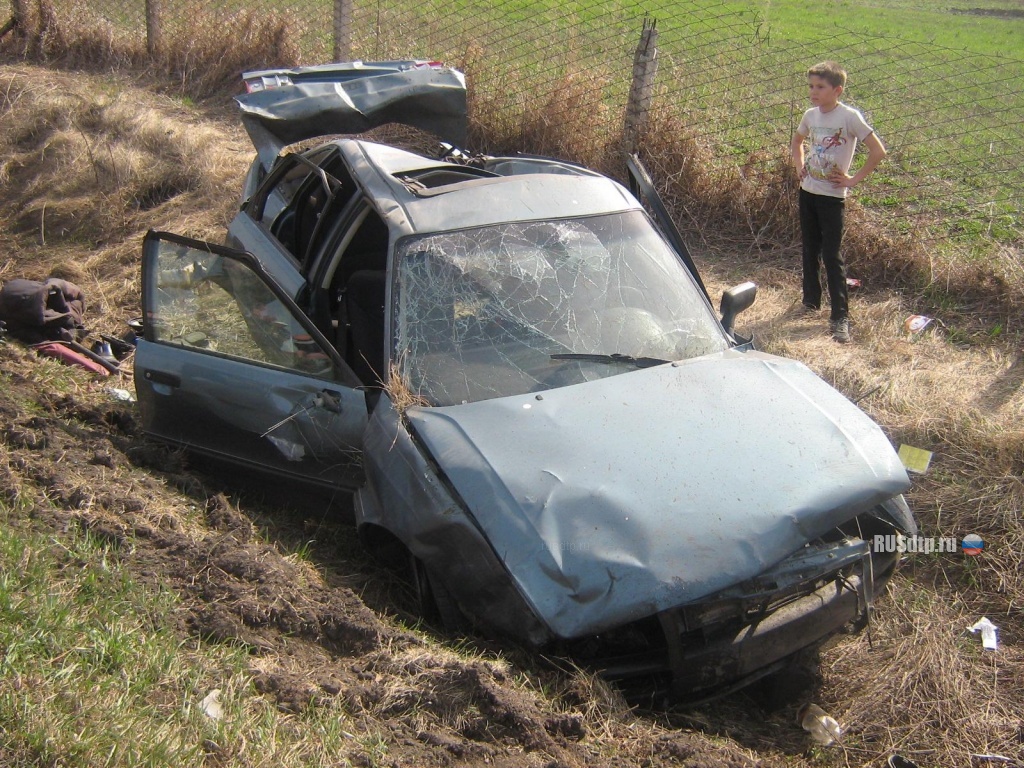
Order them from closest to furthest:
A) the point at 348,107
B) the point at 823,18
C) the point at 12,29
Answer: the point at 348,107 → the point at 12,29 → the point at 823,18

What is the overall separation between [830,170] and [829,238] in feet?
1.52

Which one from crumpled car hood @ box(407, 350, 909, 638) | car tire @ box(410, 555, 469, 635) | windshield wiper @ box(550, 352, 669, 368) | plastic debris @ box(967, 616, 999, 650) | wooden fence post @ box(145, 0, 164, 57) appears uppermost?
wooden fence post @ box(145, 0, 164, 57)

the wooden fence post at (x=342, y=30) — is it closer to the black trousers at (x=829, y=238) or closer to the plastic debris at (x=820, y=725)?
the black trousers at (x=829, y=238)

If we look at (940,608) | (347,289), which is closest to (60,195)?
(347,289)

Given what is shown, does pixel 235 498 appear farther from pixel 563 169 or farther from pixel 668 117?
pixel 668 117

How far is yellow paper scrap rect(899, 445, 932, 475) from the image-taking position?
15.6ft

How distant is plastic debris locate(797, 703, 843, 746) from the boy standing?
337 cm

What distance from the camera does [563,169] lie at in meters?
5.38

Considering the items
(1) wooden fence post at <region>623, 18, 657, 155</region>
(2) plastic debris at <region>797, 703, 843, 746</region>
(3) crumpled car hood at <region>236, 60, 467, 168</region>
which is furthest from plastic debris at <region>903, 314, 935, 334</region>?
(2) plastic debris at <region>797, 703, 843, 746</region>

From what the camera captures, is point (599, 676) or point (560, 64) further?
point (560, 64)

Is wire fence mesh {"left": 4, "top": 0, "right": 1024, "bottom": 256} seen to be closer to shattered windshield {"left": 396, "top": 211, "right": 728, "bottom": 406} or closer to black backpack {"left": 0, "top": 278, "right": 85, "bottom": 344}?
shattered windshield {"left": 396, "top": 211, "right": 728, "bottom": 406}

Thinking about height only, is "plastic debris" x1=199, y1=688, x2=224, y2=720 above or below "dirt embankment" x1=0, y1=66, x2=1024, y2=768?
above

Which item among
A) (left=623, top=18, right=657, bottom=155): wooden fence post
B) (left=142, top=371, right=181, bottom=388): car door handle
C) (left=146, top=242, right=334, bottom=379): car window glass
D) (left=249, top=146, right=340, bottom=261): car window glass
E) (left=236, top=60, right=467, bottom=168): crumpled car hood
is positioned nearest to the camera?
(left=146, top=242, right=334, bottom=379): car window glass

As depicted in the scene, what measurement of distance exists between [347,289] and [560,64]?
529 cm
